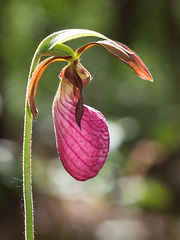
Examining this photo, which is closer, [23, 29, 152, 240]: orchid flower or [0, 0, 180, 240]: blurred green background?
[23, 29, 152, 240]: orchid flower

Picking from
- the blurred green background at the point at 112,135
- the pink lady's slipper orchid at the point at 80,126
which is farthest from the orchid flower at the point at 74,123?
the blurred green background at the point at 112,135

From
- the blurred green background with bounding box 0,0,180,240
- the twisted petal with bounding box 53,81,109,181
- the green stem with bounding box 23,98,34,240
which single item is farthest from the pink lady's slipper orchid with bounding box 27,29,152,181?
the blurred green background with bounding box 0,0,180,240

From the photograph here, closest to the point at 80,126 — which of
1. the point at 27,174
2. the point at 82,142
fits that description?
the point at 82,142

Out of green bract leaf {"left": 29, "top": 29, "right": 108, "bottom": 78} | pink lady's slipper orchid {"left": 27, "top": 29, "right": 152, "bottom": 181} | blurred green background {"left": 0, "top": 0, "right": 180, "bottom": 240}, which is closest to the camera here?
green bract leaf {"left": 29, "top": 29, "right": 108, "bottom": 78}

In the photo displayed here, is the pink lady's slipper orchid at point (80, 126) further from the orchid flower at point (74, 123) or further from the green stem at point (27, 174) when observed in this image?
the green stem at point (27, 174)

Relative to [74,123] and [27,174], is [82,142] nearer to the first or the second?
[74,123]

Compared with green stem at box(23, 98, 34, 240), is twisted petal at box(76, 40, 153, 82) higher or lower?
higher

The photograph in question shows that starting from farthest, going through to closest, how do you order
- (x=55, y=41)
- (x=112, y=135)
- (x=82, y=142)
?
(x=112, y=135) → (x=82, y=142) → (x=55, y=41)

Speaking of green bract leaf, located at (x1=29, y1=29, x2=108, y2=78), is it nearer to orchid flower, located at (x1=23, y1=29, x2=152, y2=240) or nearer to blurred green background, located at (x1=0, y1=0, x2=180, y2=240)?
orchid flower, located at (x1=23, y1=29, x2=152, y2=240)

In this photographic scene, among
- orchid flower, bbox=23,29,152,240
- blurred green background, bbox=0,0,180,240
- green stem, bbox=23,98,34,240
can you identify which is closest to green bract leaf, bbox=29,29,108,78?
orchid flower, bbox=23,29,152,240

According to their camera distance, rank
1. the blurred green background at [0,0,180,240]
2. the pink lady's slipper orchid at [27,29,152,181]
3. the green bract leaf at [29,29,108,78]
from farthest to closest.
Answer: the blurred green background at [0,0,180,240] < the pink lady's slipper orchid at [27,29,152,181] < the green bract leaf at [29,29,108,78]
